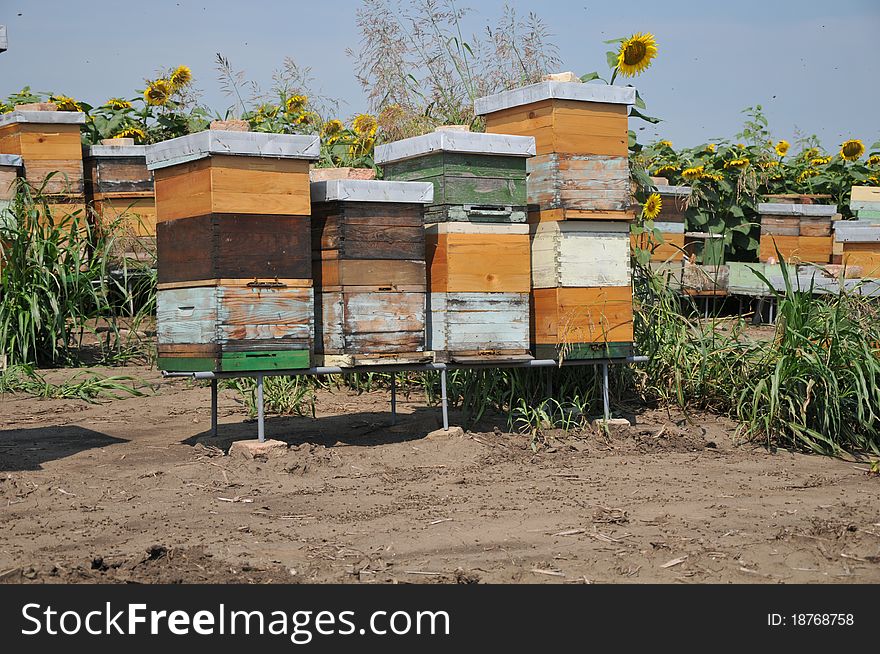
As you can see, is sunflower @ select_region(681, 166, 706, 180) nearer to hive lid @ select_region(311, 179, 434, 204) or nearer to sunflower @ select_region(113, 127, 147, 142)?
sunflower @ select_region(113, 127, 147, 142)

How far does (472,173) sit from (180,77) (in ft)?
18.6

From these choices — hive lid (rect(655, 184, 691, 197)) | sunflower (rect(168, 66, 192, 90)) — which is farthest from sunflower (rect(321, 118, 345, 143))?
hive lid (rect(655, 184, 691, 197))

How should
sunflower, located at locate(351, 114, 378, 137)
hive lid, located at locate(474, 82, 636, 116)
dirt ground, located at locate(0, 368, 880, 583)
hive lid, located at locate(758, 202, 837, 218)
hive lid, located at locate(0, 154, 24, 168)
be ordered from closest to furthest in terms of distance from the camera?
dirt ground, located at locate(0, 368, 880, 583)
hive lid, located at locate(474, 82, 636, 116)
hive lid, located at locate(0, 154, 24, 168)
sunflower, located at locate(351, 114, 378, 137)
hive lid, located at locate(758, 202, 837, 218)

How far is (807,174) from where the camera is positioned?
514 inches

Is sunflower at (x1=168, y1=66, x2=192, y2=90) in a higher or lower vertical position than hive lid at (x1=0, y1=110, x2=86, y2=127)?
higher

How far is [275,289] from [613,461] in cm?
197

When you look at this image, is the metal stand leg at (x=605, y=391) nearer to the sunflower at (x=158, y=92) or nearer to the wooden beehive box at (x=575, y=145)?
the wooden beehive box at (x=575, y=145)

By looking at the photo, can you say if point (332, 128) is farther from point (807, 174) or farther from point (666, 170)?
point (807, 174)

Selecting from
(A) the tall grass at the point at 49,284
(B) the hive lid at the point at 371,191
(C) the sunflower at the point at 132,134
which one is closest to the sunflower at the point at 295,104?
(C) the sunflower at the point at 132,134

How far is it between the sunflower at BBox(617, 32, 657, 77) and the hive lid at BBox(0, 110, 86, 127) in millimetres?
4476

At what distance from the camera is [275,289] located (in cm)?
529

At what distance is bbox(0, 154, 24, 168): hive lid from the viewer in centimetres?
812

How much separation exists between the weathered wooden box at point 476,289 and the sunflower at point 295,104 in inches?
225

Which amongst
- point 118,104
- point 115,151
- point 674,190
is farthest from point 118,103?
point 674,190
